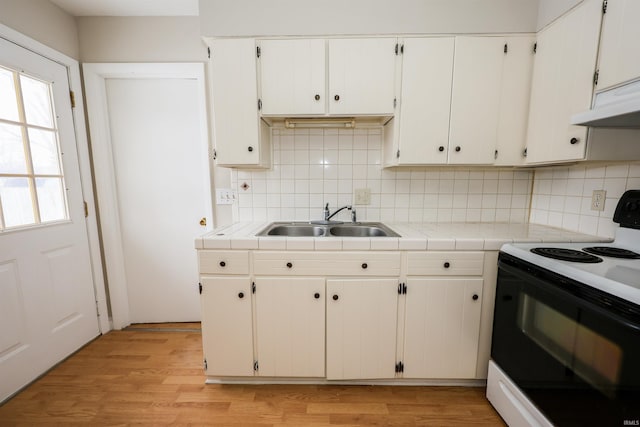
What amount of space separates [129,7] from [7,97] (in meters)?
0.99

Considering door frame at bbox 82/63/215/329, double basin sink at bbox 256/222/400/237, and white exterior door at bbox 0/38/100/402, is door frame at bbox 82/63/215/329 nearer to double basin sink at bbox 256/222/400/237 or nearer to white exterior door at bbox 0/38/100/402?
white exterior door at bbox 0/38/100/402

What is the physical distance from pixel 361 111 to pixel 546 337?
1506mm

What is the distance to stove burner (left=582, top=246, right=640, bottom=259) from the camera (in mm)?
1227

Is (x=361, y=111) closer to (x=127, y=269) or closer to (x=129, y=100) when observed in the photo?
(x=129, y=100)

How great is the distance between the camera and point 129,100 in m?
2.10

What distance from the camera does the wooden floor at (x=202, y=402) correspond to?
4.66 feet

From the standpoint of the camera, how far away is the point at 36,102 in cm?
A: 173

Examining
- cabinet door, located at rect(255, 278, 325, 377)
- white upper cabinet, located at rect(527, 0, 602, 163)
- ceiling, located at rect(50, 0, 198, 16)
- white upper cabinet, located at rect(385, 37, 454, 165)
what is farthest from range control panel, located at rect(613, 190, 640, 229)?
ceiling, located at rect(50, 0, 198, 16)

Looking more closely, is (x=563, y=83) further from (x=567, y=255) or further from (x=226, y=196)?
(x=226, y=196)

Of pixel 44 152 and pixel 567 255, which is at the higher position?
pixel 44 152

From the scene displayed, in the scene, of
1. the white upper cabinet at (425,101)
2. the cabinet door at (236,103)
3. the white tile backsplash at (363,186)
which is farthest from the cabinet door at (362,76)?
the cabinet door at (236,103)

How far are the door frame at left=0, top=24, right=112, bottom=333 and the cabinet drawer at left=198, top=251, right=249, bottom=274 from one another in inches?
50.5

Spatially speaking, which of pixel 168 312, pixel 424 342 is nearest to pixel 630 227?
pixel 424 342

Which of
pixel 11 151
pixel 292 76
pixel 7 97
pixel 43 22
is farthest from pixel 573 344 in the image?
pixel 43 22
